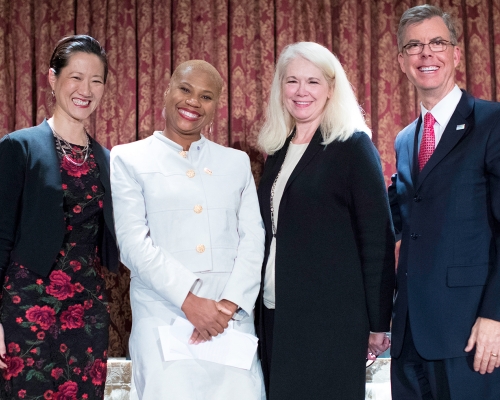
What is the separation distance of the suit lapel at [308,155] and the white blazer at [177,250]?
0.22 m

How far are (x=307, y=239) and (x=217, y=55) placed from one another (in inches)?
81.1

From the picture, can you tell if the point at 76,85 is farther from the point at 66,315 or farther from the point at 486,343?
the point at 486,343

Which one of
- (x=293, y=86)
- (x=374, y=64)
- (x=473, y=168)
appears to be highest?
(x=374, y=64)

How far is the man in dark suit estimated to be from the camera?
1.98 metres

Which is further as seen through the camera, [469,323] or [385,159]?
[385,159]

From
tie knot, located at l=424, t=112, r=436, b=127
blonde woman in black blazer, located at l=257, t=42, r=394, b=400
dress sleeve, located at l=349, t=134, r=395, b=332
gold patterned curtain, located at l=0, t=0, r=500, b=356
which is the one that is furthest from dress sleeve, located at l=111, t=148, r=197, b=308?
gold patterned curtain, located at l=0, t=0, r=500, b=356

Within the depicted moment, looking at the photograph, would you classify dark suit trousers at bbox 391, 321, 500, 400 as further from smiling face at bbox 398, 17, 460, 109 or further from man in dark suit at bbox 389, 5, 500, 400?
smiling face at bbox 398, 17, 460, 109

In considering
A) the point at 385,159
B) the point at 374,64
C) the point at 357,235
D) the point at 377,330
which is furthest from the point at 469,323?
the point at 374,64

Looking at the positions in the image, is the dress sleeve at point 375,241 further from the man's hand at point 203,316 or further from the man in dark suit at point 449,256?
the man's hand at point 203,316

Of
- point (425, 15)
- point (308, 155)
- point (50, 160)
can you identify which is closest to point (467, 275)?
point (308, 155)

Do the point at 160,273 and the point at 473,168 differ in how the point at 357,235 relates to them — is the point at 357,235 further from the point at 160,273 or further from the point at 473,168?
the point at 160,273

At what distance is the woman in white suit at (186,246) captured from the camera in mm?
2176

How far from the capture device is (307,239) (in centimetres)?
227

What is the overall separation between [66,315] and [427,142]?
1.44 metres
